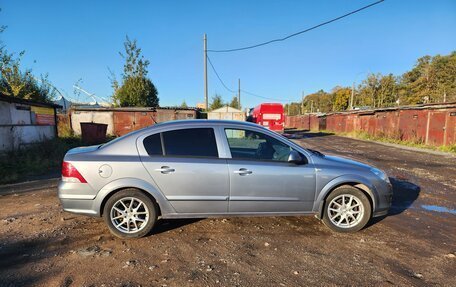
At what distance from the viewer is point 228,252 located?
11.3 ft

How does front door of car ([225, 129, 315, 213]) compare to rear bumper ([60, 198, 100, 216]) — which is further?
front door of car ([225, 129, 315, 213])

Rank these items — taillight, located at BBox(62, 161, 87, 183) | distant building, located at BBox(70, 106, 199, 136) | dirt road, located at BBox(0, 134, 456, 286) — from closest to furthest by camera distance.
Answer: dirt road, located at BBox(0, 134, 456, 286) < taillight, located at BBox(62, 161, 87, 183) < distant building, located at BBox(70, 106, 199, 136)

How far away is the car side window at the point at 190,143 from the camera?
3.82 meters

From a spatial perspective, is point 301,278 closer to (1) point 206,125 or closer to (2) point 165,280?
(2) point 165,280

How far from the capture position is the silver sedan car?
3664 millimetres

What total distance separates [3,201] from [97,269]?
3.87m

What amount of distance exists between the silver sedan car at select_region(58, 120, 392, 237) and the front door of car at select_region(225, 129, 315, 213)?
0.05ft

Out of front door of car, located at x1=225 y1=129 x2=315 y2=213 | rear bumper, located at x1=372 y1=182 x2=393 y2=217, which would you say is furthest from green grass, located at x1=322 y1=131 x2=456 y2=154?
front door of car, located at x1=225 y1=129 x2=315 y2=213

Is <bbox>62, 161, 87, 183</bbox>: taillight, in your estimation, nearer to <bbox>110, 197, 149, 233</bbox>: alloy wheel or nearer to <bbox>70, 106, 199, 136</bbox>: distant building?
<bbox>110, 197, 149, 233</bbox>: alloy wheel

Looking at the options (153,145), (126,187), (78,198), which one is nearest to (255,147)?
(153,145)

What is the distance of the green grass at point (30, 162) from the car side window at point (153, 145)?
566cm

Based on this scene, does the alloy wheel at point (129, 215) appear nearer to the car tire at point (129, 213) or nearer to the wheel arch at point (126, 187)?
the car tire at point (129, 213)

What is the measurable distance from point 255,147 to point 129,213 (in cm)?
205

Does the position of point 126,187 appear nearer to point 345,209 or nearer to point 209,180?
point 209,180
